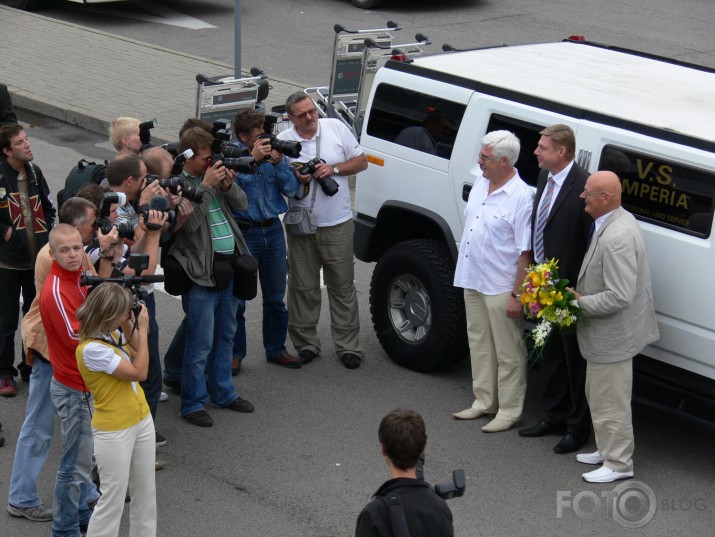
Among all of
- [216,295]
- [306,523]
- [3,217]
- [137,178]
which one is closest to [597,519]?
[306,523]

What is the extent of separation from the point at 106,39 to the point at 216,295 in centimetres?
1163

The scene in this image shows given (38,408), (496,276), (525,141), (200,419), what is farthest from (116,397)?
(525,141)

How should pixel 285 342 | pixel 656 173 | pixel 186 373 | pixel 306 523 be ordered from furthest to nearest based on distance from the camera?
pixel 285 342 < pixel 186 373 < pixel 656 173 < pixel 306 523

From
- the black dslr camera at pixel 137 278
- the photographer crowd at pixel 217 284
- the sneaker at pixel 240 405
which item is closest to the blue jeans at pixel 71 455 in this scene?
the photographer crowd at pixel 217 284

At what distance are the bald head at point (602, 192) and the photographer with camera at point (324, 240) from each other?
1.98 metres

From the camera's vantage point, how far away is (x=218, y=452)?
6734 millimetres

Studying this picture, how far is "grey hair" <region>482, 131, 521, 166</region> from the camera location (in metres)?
6.67

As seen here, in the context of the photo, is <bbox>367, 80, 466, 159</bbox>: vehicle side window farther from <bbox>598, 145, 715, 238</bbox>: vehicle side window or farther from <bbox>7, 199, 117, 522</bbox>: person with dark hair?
<bbox>7, 199, 117, 522</bbox>: person with dark hair

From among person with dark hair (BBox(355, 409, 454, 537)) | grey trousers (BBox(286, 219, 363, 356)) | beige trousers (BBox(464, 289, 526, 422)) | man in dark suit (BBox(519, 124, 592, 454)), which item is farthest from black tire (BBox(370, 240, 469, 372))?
person with dark hair (BBox(355, 409, 454, 537))

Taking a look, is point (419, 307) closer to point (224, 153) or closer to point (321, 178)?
point (321, 178)

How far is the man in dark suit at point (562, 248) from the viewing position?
6445 millimetres

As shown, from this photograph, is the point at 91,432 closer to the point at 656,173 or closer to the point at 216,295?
the point at 216,295

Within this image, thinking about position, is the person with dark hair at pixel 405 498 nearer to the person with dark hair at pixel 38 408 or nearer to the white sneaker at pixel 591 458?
the person with dark hair at pixel 38 408

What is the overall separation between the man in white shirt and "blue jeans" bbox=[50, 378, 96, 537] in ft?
8.51
